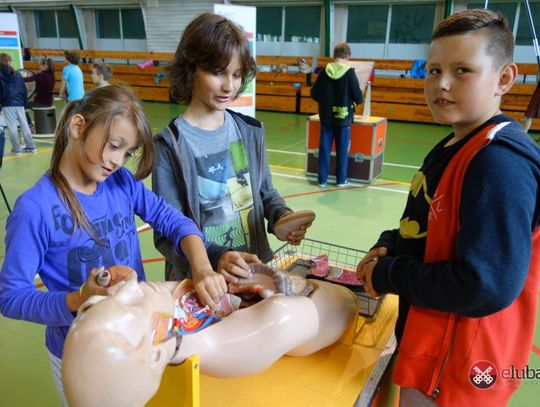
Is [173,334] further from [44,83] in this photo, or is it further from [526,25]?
[526,25]

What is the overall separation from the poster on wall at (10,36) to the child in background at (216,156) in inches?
265

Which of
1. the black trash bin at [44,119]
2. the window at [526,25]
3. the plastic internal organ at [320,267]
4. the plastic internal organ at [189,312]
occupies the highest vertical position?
the window at [526,25]

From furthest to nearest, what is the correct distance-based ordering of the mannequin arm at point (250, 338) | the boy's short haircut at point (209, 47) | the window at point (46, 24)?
1. the window at point (46, 24)
2. the boy's short haircut at point (209, 47)
3. the mannequin arm at point (250, 338)

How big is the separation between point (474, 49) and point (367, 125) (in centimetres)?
391

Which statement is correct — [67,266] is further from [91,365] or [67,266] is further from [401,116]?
[401,116]

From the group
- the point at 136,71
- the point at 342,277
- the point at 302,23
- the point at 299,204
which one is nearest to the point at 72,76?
the point at 299,204

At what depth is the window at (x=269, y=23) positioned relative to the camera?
10.7m

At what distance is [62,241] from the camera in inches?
40.3

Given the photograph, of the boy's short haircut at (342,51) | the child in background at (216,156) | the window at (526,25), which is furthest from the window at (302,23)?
the child in background at (216,156)

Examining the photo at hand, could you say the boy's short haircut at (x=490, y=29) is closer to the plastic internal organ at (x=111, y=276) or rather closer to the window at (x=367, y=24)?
the plastic internal organ at (x=111, y=276)

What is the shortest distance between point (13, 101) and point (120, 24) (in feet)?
26.9

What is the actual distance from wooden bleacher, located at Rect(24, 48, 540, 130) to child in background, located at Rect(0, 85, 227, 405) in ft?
24.0

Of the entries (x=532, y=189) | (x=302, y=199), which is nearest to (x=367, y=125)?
(x=302, y=199)

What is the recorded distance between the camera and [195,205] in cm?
128
